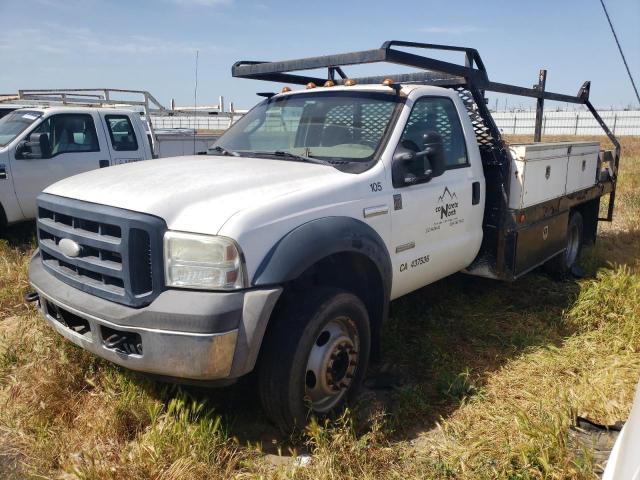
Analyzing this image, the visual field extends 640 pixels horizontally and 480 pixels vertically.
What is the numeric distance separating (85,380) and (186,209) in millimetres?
1486

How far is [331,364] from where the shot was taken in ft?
9.84

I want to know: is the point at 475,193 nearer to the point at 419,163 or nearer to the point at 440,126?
the point at 440,126

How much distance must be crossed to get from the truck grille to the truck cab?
427 cm

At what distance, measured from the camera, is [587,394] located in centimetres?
317

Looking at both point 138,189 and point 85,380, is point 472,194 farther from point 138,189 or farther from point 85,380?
point 85,380

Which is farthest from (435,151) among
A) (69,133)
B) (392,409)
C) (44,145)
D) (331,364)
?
(69,133)

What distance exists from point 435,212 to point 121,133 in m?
5.82

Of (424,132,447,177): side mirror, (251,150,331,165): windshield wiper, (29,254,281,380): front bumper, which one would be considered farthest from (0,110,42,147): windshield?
(424,132,447,177): side mirror

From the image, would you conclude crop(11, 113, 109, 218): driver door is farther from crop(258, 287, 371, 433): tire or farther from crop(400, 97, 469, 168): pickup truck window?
crop(258, 287, 371, 433): tire

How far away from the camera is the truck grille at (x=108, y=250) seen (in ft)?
8.39

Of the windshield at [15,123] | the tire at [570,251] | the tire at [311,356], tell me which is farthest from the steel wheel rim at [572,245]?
the windshield at [15,123]

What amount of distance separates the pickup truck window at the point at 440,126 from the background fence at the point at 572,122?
39.4 metres

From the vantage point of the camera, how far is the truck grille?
8.39 feet

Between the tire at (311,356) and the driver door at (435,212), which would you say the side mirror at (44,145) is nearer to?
the driver door at (435,212)
